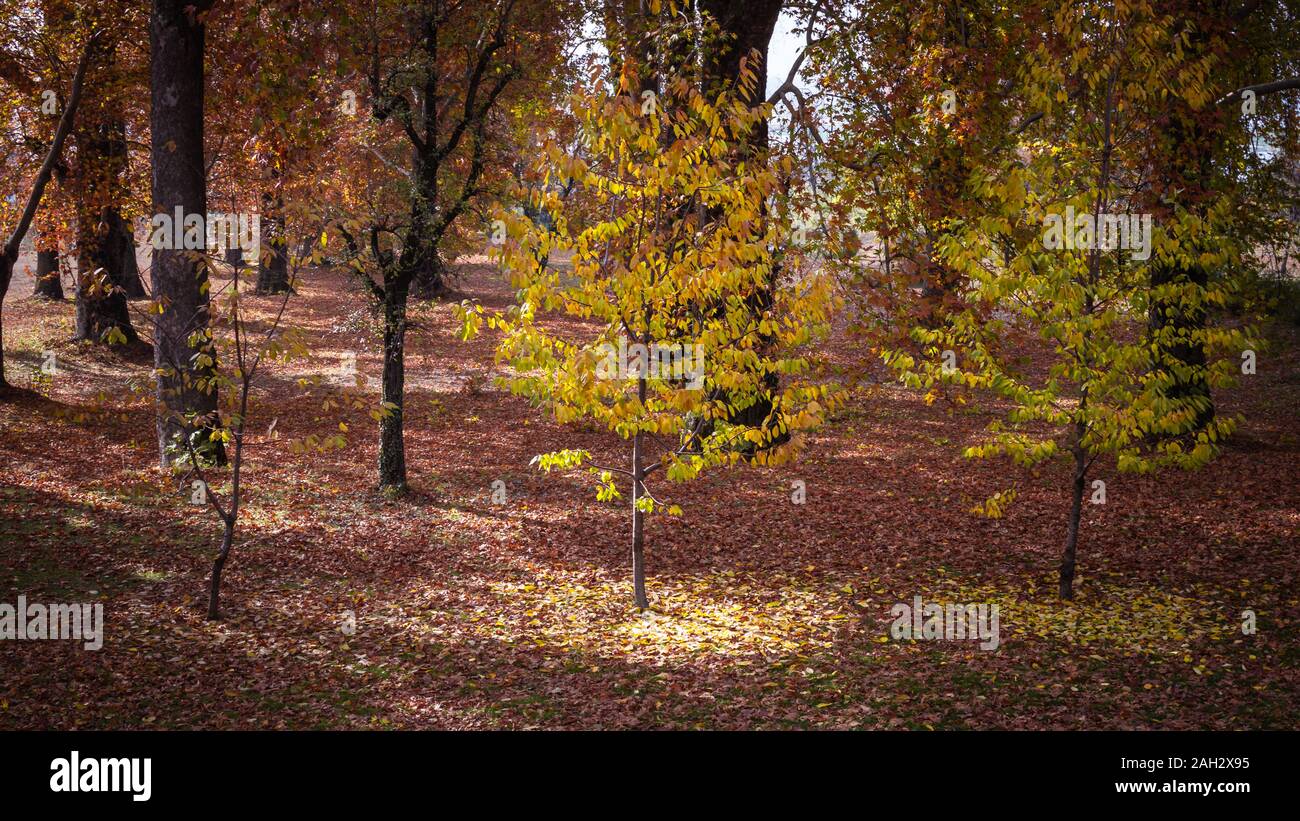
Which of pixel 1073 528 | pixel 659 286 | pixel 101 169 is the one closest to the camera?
pixel 659 286

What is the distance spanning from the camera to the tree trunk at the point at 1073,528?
30.3ft

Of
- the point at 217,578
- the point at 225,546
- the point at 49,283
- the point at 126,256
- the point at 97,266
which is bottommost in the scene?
the point at 217,578

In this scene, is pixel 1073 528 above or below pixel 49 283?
below

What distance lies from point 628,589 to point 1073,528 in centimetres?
462

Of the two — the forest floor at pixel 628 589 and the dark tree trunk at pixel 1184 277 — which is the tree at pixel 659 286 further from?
the dark tree trunk at pixel 1184 277

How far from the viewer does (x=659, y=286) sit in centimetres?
849

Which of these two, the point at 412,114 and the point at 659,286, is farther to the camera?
the point at 412,114

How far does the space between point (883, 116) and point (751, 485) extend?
23.9 feet

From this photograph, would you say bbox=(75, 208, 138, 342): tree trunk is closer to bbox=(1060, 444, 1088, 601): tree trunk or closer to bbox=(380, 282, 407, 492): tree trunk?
bbox=(380, 282, 407, 492): tree trunk

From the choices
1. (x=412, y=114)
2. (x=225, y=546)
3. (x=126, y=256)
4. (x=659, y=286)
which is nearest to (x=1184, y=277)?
(x=659, y=286)

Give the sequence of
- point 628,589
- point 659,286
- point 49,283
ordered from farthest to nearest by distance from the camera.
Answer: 1. point 49,283
2. point 628,589
3. point 659,286

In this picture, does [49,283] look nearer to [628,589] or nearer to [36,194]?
[36,194]

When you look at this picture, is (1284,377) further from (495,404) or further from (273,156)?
(273,156)

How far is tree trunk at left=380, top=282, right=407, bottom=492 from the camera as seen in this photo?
13172 mm
